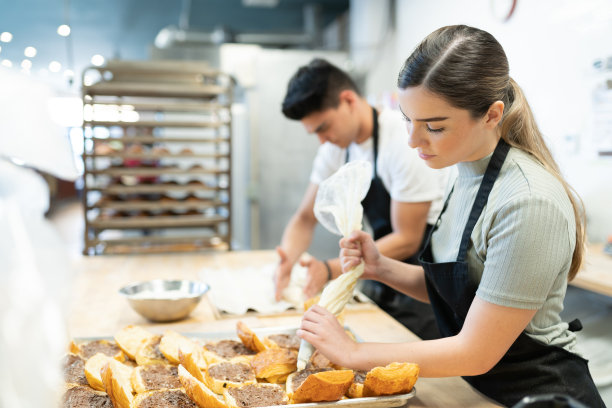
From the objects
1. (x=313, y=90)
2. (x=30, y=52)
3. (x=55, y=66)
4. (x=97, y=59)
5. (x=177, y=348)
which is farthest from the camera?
(x=97, y=59)

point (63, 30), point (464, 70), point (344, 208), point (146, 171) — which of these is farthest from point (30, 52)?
point (464, 70)

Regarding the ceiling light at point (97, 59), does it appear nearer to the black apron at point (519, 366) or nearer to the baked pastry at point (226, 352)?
the baked pastry at point (226, 352)

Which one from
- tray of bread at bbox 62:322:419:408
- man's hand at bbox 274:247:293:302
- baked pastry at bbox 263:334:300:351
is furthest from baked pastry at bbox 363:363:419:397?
man's hand at bbox 274:247:293:302

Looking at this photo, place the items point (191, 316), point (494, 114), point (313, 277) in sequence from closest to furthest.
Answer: point (494, 114) → point (191, 316) → point (313, 277)

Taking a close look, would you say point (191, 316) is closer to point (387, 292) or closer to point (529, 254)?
point (387, 292)

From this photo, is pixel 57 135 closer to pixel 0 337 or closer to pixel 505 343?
pixel 0 337

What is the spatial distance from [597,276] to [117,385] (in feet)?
6.12

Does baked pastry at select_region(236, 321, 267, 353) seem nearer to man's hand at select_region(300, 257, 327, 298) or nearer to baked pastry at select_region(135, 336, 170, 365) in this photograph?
baked pastry at select_region(135, 336, 170, 365)

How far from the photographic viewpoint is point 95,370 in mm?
1143

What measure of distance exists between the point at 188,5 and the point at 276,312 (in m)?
5.19

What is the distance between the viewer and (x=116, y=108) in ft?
10.3

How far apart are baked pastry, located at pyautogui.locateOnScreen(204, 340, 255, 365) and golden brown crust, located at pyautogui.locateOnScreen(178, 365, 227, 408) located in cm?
19

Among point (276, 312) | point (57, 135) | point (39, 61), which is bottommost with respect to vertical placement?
point (276, 312)

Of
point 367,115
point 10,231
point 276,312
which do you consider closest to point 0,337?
point 10,231
